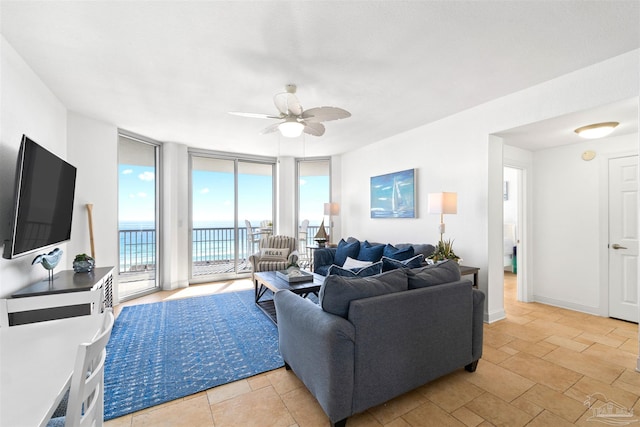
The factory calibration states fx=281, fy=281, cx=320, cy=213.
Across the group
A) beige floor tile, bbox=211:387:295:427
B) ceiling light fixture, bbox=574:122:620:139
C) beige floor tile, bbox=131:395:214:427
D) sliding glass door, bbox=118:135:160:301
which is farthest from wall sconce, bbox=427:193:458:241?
sliding glass door, bbox=118:135:160:301

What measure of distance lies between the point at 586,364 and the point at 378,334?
84.5 inches

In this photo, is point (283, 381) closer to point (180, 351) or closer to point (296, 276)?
point (180, 351)

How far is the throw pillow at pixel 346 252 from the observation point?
4547mm

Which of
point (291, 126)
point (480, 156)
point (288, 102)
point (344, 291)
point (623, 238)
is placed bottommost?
point (344, 291)

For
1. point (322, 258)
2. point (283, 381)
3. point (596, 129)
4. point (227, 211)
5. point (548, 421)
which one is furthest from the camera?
point (227, 211)

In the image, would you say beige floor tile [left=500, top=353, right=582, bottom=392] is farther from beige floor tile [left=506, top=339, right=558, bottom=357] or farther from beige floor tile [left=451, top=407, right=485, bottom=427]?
beige floor tile [left=451, top=407, right=485, bottom=427]

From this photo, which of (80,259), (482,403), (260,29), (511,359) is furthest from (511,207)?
(80,259)

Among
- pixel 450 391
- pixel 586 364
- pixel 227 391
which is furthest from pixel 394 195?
pixel 227 391

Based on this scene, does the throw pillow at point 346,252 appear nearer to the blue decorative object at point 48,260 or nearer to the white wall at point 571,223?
the white wall at point 571,223

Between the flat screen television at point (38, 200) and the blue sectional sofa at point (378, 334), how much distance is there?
1989mm

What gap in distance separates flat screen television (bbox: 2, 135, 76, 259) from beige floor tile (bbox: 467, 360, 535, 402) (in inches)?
141

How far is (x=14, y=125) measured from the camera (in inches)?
90.4

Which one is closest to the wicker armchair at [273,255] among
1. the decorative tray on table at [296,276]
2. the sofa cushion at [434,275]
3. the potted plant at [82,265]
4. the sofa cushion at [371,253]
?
the decorative tray on table at [296,276]

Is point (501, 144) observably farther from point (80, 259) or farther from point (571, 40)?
point (80, 259)
